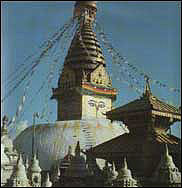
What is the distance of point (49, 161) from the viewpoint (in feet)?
85.4

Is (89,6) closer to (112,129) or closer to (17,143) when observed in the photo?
(112,129)

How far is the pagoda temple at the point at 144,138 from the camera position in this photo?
14414 millimetres

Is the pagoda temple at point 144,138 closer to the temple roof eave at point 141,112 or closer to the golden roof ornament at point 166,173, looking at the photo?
the temple roof eave at point 141,112

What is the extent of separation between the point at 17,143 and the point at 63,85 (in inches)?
272

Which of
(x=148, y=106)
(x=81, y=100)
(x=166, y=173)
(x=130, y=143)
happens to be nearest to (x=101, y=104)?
(x=81, y=100)

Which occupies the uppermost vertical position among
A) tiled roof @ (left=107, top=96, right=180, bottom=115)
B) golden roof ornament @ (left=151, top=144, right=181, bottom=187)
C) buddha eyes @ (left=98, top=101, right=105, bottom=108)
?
buddha eyes @ (left=98, top=101, right=105, bottom=108)

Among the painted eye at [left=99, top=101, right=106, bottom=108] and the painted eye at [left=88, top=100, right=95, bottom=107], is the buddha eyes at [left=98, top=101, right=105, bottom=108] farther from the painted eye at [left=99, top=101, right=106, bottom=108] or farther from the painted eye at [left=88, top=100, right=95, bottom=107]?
the painted eye at [left=88, top=100, right=95, bottom=107]

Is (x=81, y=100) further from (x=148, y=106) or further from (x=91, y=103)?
(x=148, y=106)

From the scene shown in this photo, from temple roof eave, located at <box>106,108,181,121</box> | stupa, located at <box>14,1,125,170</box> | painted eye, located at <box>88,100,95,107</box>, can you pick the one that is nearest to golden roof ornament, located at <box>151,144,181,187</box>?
temple roof eave, located at <box>106,108,181,121</box>

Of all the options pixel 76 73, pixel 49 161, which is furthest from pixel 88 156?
pixel 76 73

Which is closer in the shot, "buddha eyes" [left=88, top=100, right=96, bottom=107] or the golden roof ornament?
the golden roof ornament

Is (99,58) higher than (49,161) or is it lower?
higher

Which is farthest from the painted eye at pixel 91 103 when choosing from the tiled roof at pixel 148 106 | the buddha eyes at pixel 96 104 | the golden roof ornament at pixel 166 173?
the golden roof ornament at pixel 166 173

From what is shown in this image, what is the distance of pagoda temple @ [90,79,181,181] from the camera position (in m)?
14.4
